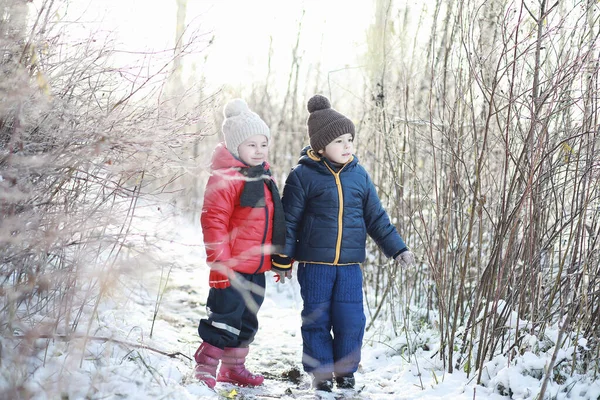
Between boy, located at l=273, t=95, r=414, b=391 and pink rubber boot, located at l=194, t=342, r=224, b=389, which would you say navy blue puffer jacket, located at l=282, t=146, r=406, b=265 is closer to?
boy, located at l=273, t=95, r=414, b=391

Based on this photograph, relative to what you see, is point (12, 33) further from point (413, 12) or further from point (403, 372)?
point (413, 12)

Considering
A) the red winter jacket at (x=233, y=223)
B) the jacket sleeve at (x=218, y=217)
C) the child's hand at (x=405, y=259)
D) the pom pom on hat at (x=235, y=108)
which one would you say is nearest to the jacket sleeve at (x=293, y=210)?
the red winter jacket at (x=233, y=223)

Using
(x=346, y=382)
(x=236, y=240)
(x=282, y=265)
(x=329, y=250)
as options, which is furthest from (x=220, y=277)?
(x=346, y=382)

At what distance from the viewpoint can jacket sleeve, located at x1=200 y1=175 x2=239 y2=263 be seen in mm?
2932

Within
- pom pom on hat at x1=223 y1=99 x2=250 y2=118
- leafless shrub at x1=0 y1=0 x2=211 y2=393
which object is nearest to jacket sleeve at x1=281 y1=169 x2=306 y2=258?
pom pom on hat at x1=223 y1=99 x2=250 y2=118

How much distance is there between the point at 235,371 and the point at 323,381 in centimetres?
48

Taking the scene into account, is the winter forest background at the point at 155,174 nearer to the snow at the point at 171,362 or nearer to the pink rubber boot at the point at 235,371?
the snow at the point at 171,362

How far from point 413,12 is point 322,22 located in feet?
6.22

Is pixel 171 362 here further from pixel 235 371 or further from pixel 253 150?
pixel 253 150

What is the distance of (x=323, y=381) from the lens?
3.13 meters

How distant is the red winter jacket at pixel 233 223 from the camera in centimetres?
295

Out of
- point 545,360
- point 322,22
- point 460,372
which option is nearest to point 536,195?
point 545,360

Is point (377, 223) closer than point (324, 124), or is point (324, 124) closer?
point (324, 124)

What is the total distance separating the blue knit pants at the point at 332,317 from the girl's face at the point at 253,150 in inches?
25.9
